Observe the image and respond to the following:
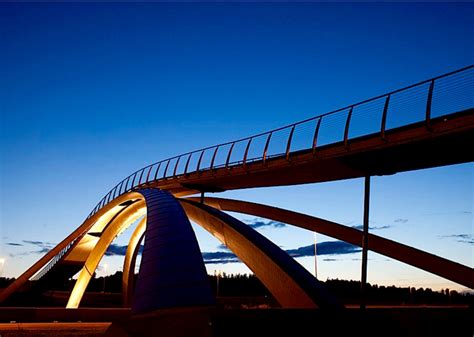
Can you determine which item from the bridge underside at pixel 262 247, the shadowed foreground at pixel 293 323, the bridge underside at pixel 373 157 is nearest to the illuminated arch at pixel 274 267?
the bridge underside at pixel 262 247

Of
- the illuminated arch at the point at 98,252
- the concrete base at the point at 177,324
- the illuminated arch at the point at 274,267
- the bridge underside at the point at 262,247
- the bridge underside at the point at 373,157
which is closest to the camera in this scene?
the concrete base at the point at 177,324

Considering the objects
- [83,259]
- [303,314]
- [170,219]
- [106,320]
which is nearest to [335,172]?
[170,219]

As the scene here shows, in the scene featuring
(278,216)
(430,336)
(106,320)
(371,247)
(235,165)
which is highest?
(235,165)

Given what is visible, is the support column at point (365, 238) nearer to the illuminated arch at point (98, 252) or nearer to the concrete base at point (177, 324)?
the concrete base at point (177, 324)

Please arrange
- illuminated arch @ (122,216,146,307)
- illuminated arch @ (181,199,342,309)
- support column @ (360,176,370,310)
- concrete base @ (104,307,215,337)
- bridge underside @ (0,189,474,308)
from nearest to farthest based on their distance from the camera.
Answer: concrete base @ (104,307,215,337)
illuminated arch @ (181,199,342,309)
bridge underside @ (0,189,474,308)
support column @ (360,176,370,310)
illuminated arch @ (122,216,146,307)

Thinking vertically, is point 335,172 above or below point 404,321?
above

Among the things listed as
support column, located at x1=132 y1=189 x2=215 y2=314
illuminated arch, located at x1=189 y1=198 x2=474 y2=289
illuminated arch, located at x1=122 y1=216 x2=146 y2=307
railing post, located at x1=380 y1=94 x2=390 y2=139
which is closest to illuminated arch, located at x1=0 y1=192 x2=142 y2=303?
illuminated arch, located at x1=122 y1=216 x2=146 y2=307

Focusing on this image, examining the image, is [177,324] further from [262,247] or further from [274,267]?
[262,247]

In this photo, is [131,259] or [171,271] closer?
[171,271]

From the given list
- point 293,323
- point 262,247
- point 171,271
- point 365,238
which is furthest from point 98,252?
point 293,323

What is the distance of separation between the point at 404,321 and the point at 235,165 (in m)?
11.5

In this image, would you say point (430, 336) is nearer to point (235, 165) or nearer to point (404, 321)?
point (404, 321)

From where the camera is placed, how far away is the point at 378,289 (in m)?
76.1

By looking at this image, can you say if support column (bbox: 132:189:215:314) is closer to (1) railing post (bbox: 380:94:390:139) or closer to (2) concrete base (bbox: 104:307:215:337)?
(2) concrete base (bbox: 104:307:215:337)
